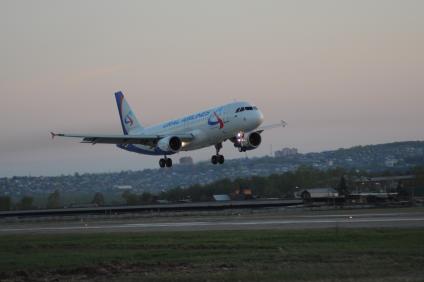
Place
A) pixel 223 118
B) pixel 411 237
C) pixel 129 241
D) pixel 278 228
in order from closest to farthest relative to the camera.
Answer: pixel 411 237 < pixel 129 241 < pixel 278 228 < pixel 223 118

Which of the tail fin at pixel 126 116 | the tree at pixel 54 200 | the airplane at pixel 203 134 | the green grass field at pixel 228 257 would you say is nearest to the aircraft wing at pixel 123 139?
the airplane at pixel 203 134

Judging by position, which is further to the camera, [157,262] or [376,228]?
[376,228]

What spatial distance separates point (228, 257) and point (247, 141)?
33514 mm

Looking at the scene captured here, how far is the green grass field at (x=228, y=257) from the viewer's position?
74.1 feet

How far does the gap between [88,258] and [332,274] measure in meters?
9.64

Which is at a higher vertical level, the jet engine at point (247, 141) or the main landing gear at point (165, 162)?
the jet engine at point (247, 141)

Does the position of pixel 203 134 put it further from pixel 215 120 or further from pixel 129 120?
pixel 129 120

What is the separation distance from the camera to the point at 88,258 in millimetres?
27922

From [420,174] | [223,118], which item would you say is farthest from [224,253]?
[420,174]

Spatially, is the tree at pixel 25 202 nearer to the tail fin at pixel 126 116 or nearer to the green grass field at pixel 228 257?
the tail fin at pixel 126 116

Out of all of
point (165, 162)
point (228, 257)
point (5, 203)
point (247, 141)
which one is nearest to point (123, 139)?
point (165, 162)

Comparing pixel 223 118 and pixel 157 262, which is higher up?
pixel 223 118

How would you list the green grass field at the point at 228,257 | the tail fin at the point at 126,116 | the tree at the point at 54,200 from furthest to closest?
1. the tree at the point at 54,200
2. the tail fin at the point at 126,116
3. the green grass field at the point at 228,257

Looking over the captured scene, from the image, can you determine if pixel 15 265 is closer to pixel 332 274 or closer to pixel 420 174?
pixel 332 274
